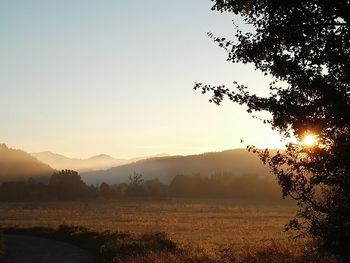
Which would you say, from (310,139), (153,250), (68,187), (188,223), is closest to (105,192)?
(68,187)

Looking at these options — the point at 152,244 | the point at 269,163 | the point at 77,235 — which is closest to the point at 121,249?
the point at 152,244

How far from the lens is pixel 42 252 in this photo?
26.8m

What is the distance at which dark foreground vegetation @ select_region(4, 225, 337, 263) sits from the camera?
61.2 ft

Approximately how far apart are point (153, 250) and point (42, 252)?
21.7 feet

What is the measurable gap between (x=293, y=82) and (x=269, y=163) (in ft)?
5.94

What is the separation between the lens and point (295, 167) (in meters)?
11.1

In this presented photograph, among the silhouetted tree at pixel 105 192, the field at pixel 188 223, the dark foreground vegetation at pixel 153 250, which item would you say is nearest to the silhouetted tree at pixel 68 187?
the silhouetted tree at pixel 105 192

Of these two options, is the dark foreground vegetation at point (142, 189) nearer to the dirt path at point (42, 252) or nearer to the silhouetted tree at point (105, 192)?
the silhouetted tree at point (105, 192)

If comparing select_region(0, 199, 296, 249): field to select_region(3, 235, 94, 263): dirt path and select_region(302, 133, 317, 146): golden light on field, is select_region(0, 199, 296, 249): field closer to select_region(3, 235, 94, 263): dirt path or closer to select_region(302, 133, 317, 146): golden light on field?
select_region(3, 235, 94, 263): dirt path

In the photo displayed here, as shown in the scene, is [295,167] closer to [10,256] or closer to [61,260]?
[61,260]

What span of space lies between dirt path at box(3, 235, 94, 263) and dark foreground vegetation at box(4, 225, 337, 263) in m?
0.88

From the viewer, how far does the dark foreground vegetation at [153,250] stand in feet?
61.2

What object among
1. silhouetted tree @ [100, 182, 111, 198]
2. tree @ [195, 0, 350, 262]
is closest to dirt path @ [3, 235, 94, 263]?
tree @ [195, 0, 350, 262]

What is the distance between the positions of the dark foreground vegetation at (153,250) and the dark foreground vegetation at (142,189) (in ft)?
283
